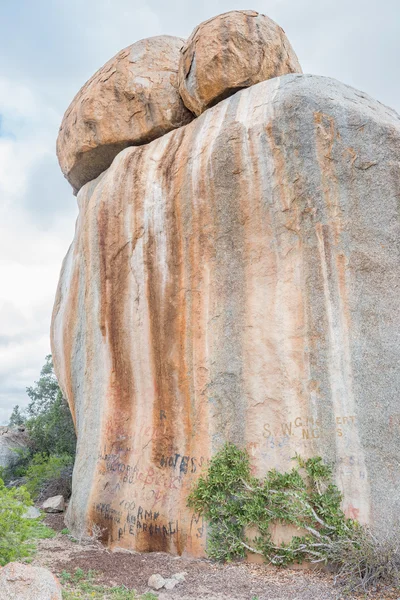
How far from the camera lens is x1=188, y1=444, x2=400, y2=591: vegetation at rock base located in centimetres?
489

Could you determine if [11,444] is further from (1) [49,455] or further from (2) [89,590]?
(2) [89,590]

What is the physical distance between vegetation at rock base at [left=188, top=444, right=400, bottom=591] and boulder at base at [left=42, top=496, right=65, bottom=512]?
358cm

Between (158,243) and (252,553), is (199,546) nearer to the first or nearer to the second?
(252,553)

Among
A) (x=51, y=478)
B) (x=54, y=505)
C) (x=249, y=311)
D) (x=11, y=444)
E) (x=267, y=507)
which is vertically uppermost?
(x=249, y=311)

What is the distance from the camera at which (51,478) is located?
397 inches

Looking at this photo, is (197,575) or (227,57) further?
(227,57)

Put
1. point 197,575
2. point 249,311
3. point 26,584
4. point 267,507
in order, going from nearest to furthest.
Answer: point 26,584 → point 197,575 → point 267,507 → point 249,311

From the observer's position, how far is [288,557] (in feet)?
17.6

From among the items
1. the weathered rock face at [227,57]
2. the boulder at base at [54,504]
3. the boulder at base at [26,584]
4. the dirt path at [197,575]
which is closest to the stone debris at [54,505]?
the boulder at base at [54,504]

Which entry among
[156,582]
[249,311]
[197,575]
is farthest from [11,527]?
[249,311]

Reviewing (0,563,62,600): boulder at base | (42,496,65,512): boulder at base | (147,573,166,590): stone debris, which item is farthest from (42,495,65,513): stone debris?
(0,563,62,600): boulder at base

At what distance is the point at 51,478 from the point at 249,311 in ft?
19.6

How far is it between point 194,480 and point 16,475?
280 inches

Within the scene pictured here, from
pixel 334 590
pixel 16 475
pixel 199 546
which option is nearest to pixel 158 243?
pixel 199 546
